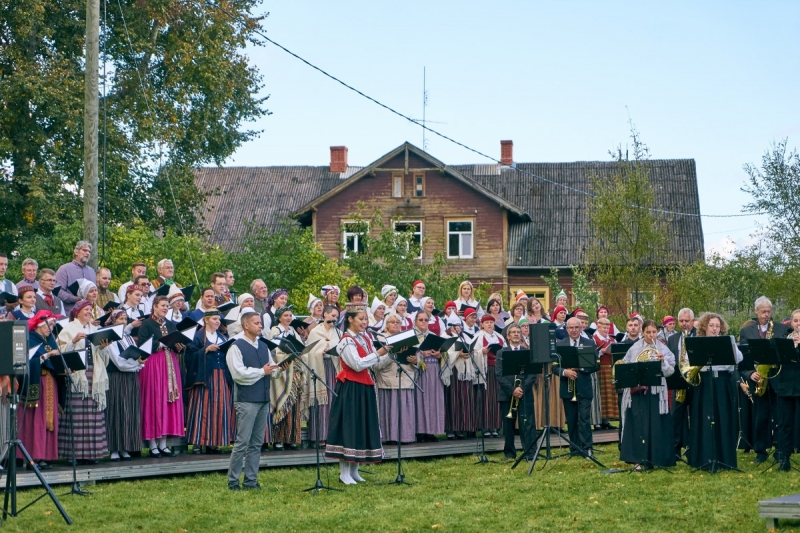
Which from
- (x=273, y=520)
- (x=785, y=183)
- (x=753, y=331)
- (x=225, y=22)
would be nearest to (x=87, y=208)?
(x=273, y=520)

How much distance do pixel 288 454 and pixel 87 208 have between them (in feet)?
14.6

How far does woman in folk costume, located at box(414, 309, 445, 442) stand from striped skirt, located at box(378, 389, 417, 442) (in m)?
0.26

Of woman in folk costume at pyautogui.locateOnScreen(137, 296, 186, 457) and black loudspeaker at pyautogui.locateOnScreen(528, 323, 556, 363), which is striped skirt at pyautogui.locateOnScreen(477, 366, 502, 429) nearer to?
black loudspeaker at pyautogui.locateOnScreen(528, 323, 556, 363)

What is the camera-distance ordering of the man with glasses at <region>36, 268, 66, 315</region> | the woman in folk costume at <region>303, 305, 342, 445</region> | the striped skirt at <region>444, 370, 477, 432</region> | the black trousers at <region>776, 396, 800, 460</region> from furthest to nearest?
the striped skirt at <region>444, 370, 477, 432</region> < the woman in folk costume at <region>303, 305, 342, 445</region> < the man with glasses at <region>36, 268, 66, 315</region> < the black trousers at <region>776, 396, 800, 460</region>

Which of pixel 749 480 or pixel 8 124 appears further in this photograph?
pixel 8 124

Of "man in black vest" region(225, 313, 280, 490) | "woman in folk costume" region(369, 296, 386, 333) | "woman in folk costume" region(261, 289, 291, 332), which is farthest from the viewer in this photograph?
"woman in folk costume" region(369, 296, 386, 333)

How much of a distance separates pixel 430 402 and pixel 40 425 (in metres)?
5.51

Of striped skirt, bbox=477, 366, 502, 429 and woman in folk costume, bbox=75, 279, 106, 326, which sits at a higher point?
woman in folk costume, bbox=75, 279, 106, 326

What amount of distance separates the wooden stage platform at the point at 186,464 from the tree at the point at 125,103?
12880 mm

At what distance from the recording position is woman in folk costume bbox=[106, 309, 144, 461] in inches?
551

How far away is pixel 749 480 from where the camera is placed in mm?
13141

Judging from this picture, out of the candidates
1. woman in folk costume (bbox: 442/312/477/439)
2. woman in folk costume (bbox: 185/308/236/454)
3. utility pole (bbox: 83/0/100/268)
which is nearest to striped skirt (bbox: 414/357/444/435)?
woman in folk costume (bbox: 442/312/477/439)

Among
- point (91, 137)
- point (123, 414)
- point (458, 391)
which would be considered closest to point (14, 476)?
point (123, 414)

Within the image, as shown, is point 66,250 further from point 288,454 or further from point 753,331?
point 753,331
